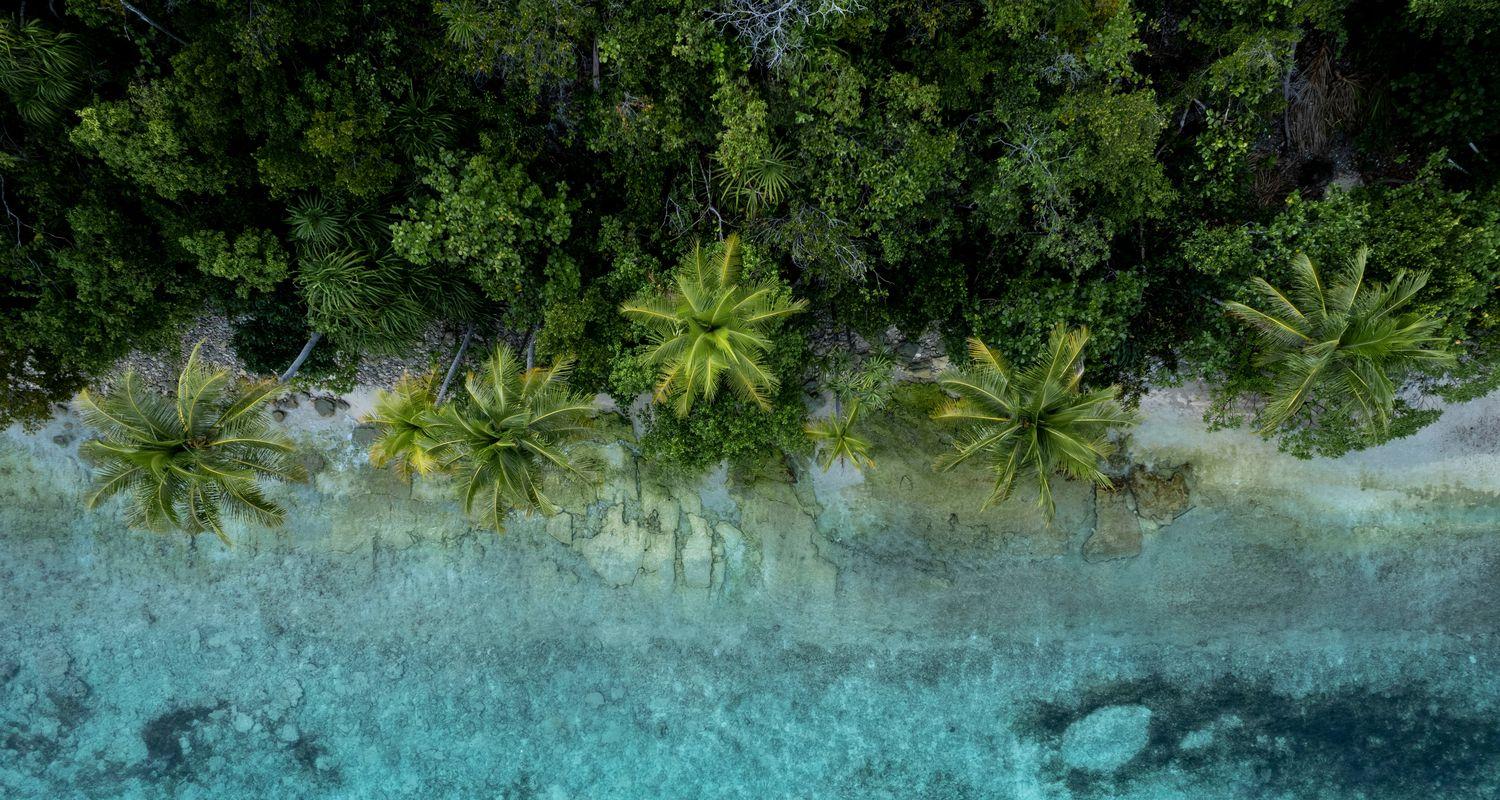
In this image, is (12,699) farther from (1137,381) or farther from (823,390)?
(1137,381)

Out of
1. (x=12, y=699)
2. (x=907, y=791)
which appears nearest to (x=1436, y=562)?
(x=907, y=791)

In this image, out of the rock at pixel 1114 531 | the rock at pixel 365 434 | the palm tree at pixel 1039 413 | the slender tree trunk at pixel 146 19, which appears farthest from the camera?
the rock at pixel 365 434

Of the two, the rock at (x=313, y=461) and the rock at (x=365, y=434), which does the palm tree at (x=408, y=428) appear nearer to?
the rock at (x=365, y=434)

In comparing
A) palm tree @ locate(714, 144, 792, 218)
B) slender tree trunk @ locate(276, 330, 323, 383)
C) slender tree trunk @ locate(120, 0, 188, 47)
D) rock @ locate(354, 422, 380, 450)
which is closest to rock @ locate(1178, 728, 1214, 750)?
palm tree @ locate(714, 144, 792, 218)

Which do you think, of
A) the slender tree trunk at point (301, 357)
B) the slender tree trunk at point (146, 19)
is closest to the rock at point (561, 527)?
the slender tree trunk at point (301, 357)

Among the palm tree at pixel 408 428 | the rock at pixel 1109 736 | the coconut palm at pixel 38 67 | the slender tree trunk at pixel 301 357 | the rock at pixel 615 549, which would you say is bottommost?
the rock at pixel 1109 736
